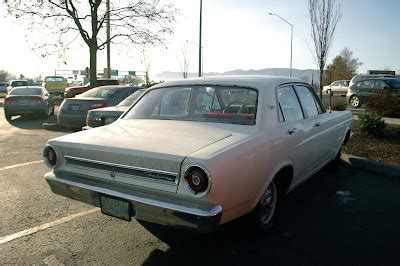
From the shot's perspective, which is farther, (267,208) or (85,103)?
(85,103)

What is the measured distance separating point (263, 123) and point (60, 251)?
7.40 ft

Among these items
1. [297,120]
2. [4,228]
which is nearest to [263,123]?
[297,120]

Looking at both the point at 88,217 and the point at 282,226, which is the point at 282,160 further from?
the point at 88,217

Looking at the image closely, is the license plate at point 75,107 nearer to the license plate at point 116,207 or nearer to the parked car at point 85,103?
the parked car at point 85,103

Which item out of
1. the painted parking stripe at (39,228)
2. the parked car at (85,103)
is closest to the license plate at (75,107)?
the parked car at (85,103)

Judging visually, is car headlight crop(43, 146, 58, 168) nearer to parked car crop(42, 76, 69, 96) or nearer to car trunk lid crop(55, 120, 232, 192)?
car trunk lid crop(55, 120, 232, 192)

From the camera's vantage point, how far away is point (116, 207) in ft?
11.2

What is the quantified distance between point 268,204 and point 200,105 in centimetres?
131

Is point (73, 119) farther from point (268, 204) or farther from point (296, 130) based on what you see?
point (268, 204)

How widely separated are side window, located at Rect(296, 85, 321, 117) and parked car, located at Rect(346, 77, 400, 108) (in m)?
15.7

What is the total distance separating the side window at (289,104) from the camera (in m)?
4.34

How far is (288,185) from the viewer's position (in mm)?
4324

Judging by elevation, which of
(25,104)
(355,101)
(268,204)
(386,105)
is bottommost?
(268,204)

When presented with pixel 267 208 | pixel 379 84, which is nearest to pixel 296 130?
pixel 267 208
